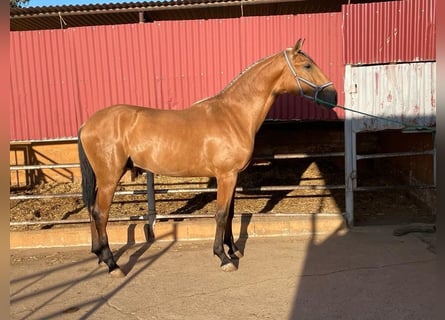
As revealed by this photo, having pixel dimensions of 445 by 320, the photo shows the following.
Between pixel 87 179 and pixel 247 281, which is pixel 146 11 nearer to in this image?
pixel 87 179

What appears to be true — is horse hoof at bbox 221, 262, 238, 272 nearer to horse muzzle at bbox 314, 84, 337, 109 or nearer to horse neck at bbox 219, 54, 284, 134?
horse neck at bbox 219, 54, 284, 134

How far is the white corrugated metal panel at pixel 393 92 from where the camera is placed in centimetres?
463

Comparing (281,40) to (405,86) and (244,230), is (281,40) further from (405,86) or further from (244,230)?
(244,230)

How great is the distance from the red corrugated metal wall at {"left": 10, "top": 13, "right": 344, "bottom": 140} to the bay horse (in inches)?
32.0

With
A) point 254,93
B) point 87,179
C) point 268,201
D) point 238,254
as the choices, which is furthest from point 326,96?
point 268,201

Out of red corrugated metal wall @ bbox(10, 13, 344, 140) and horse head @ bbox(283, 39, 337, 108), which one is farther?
red corrugated metal wall @ bbox(10, 13, 344, 140)

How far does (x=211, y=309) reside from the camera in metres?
3.08

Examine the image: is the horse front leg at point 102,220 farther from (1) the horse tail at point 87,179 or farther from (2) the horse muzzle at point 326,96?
(2) the horse muzzle at point 326,96

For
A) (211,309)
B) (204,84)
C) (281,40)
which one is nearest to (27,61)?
(204,84)

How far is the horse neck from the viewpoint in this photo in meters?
3.94

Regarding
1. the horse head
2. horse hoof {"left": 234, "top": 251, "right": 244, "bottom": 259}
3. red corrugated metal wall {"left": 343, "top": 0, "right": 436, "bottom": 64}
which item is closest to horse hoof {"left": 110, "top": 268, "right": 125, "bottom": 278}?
horse hoof {"left": 234, "top": 251, "right": 244, "bottom": 259}

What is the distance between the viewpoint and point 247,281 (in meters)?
3.58

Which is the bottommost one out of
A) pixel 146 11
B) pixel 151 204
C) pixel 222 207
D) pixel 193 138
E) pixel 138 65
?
pixel 151 204

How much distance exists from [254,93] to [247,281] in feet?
6.18
